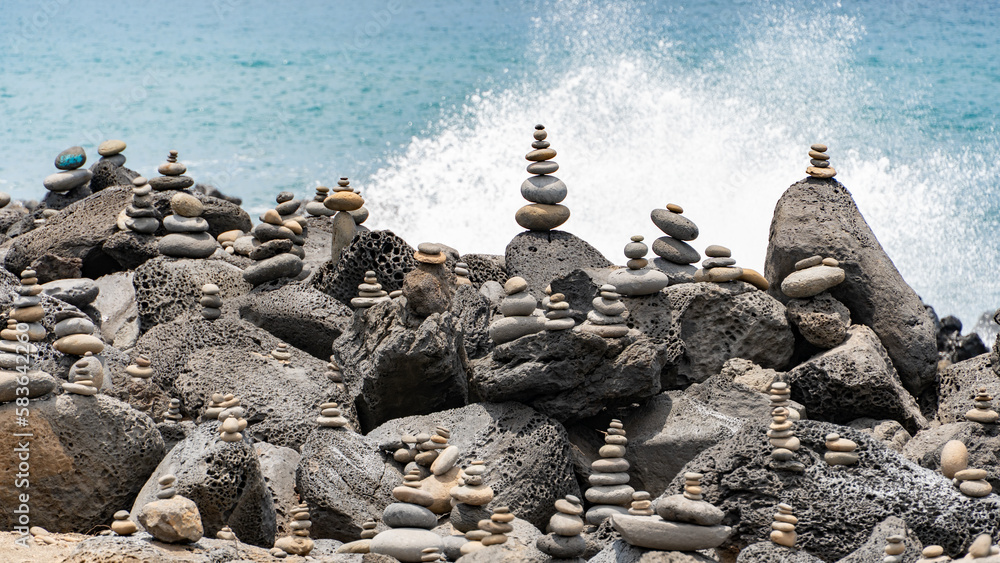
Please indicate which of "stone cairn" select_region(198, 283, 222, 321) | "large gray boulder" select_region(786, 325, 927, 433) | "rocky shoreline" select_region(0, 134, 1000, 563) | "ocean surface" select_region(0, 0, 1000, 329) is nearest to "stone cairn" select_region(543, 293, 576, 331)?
"rocky shoreline" select_region(0, 134, 1000, 563)

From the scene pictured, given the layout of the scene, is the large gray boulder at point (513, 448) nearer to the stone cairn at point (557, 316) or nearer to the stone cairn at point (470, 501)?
the stone cairn at point (470, 501)

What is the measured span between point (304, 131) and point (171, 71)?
462 centimetres

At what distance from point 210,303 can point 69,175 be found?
336 centimetres

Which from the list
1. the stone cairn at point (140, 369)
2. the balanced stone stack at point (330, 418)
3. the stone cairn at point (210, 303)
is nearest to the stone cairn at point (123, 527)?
the balanced stone stack at point (330, 418)

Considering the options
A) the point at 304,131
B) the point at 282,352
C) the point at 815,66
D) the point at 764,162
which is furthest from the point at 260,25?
the point at 282,352

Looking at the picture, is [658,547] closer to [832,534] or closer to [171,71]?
[832,534]

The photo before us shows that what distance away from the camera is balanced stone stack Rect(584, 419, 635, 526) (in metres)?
4.64

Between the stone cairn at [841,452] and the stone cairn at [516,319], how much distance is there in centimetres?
144

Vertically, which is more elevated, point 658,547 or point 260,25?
point 260,25

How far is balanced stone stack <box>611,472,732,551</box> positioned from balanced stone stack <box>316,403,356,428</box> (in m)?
1.87

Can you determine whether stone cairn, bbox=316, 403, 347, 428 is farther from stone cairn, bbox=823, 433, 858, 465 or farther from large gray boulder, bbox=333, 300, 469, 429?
stone cairn, bbox=823, 433, 858, 465

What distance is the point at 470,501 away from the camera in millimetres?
4406

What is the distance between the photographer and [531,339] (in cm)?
514

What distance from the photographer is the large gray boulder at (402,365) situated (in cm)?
535
